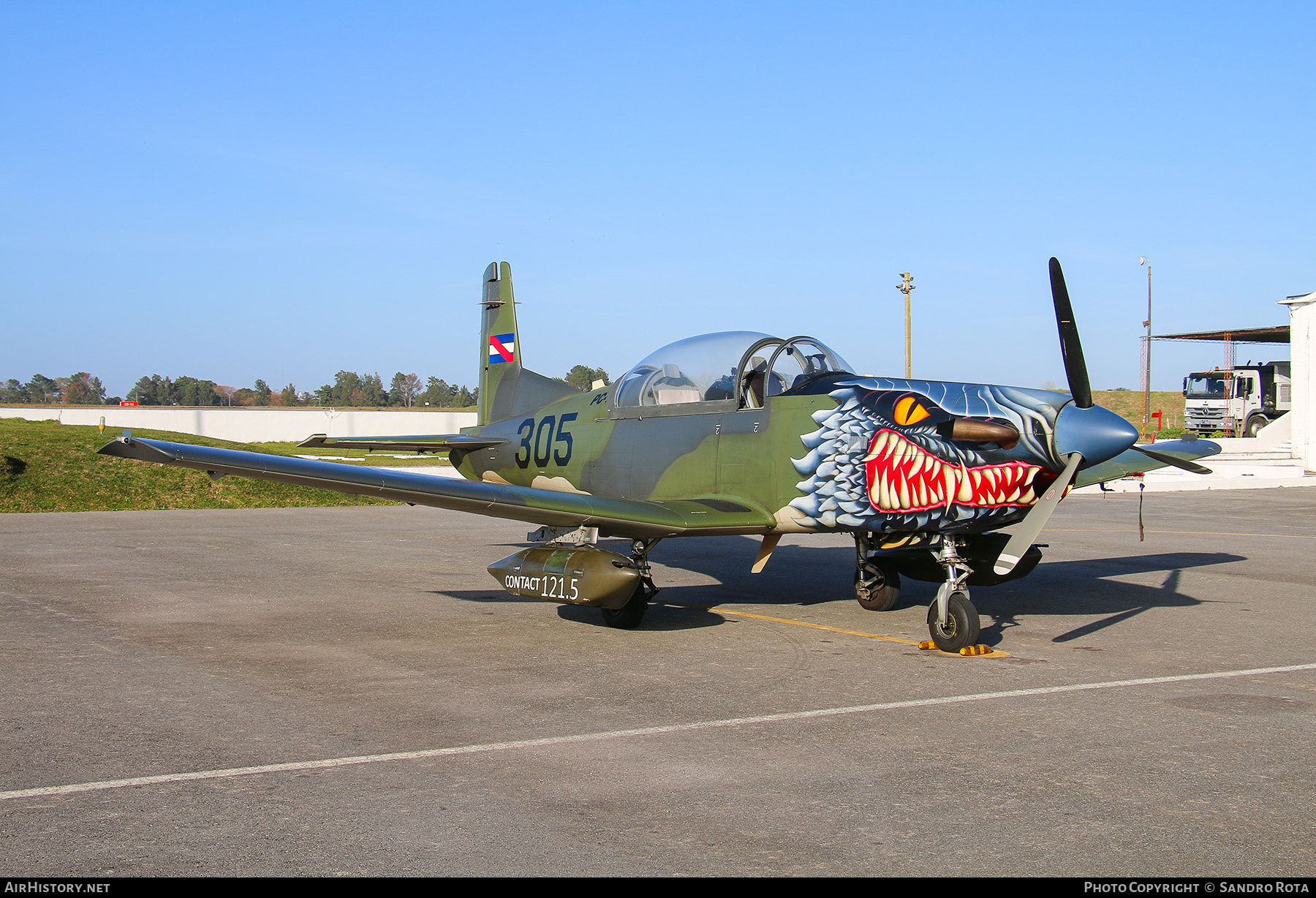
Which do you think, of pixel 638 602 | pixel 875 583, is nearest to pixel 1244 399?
pixel 875 583

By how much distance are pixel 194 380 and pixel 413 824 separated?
138 m

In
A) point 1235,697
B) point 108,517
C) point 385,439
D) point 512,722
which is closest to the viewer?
point 512,722

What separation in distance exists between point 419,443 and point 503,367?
2194 millimetres

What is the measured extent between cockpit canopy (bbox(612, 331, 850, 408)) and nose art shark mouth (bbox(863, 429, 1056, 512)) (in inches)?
47.7

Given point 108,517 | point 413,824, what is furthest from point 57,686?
point 108,517

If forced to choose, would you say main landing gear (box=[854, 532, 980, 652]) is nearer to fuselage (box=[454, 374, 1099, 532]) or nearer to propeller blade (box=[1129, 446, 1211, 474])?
fuselage (box=[454, 374, 1099, 532])

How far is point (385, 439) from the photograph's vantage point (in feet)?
40.8

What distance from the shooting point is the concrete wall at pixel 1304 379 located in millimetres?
34781

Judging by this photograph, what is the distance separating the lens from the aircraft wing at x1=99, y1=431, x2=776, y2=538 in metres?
7.83

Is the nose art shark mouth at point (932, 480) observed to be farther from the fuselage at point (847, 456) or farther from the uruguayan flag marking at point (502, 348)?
the uruguayan flag marking at point (502, 348)

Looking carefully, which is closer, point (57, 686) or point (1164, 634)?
point (57, 686)

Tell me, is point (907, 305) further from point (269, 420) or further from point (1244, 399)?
point (269, 420)

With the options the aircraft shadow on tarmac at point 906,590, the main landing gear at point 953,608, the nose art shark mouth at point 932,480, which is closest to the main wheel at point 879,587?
the aircraft shadow on tarmac at point 906,590

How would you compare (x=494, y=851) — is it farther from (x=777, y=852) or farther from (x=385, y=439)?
(x=385, y=439)
